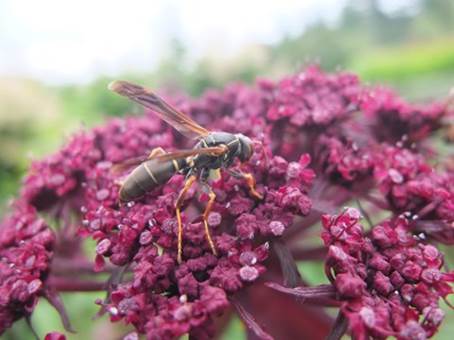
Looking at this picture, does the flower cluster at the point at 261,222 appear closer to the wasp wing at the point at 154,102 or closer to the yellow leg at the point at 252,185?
the yellow leg at the point at 252,185

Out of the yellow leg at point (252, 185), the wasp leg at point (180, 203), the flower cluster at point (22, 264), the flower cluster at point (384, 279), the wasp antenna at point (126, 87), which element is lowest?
the flower cluster at point (22, 264)

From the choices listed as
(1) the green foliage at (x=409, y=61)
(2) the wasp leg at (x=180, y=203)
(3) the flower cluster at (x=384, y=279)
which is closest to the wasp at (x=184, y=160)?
(2) the wasp leg at (x=180, y=203)

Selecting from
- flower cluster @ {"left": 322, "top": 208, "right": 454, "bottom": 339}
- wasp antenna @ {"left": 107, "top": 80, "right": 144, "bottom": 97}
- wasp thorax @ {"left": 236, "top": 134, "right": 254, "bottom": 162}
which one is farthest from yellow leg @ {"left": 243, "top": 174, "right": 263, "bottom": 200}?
wasp antenna @ {"left": 107, "top": 80, "right": 144, "bottom": 97}

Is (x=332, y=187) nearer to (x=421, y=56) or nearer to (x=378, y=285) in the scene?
(x=378, y=285)

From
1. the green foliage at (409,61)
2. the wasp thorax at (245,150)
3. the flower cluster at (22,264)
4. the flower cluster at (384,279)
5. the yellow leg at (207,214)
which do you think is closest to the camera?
the flower cluster at (384,279)

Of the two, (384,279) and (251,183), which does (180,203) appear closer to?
(251,183)

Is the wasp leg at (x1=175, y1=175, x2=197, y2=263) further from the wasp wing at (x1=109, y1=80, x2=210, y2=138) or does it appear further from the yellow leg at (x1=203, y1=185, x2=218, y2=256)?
the wasp wing at (x1=109, y1=80, x2=210, y2=138)
